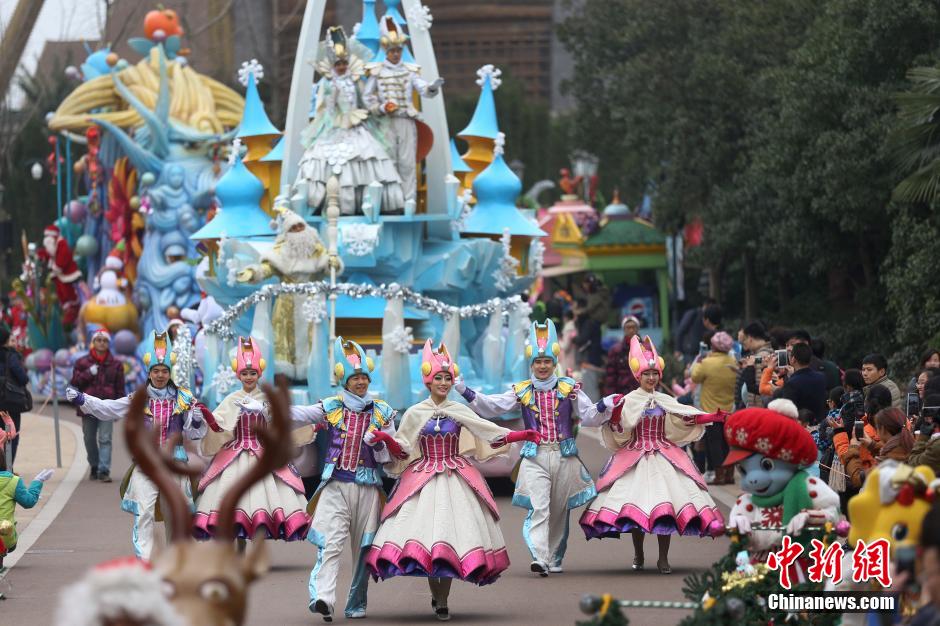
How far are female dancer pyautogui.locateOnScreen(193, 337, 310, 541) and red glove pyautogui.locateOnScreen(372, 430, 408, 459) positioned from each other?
1.62m

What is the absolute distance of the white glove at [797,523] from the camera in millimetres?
8969

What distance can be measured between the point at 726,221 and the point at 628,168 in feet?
26.2

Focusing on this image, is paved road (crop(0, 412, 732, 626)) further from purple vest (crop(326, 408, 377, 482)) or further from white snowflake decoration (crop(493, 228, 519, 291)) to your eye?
white snowflake decoration (crop(493, 228, 519, 291))

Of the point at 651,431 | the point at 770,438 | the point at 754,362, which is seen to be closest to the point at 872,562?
the point at 770,438

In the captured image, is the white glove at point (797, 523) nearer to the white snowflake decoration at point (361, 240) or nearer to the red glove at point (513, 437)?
the red glove at point (513, 437)

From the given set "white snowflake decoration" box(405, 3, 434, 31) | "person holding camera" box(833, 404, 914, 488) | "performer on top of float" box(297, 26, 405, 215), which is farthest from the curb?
"white snowflake decoration" box(405, 3, 434, 31)

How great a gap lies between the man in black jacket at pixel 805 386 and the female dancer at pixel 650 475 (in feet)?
3.88

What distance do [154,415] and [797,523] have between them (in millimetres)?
6513

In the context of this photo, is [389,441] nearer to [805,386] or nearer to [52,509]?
[805,386]

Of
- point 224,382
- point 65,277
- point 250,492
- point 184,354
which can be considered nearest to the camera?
point 250,492

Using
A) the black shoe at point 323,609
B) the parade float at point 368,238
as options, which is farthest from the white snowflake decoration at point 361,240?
the black shoe at point 323,609

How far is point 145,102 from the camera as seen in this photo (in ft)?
102

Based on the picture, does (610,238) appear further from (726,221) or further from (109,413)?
(109,413)

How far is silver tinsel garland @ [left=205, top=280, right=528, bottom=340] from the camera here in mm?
18297
